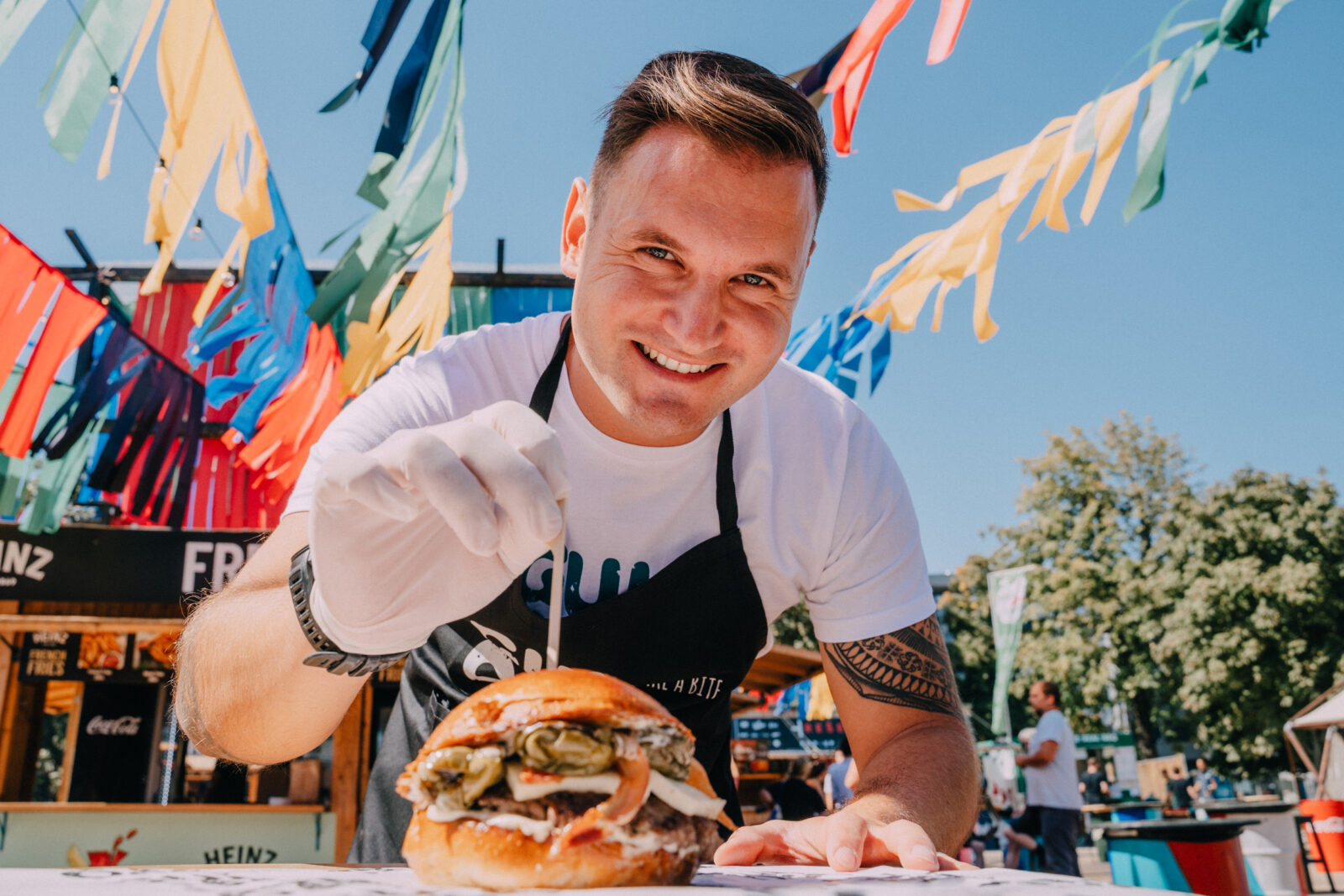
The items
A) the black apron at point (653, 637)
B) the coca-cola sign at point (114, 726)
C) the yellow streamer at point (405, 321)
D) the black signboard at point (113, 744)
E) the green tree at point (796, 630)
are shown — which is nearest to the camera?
the black apron at point (653, 637)

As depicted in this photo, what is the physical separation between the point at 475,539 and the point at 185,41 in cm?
327

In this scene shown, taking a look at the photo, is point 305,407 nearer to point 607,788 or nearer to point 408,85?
point 408,85

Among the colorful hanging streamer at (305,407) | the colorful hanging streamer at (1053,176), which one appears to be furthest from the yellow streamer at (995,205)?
the colorful hanging streamer at (305,407)

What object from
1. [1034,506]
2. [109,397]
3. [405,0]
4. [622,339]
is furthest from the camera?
[1034,506]

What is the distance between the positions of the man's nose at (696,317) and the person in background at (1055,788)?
25.3ft

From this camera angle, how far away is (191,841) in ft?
21.2

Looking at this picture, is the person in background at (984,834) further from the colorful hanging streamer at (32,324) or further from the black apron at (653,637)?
the colorful hanging streamer at (32,324)

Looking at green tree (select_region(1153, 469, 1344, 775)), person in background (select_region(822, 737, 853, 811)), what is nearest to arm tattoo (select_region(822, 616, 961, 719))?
person in background (select_region(822, 737, 853, 811))

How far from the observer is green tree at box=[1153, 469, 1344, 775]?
23.5 m

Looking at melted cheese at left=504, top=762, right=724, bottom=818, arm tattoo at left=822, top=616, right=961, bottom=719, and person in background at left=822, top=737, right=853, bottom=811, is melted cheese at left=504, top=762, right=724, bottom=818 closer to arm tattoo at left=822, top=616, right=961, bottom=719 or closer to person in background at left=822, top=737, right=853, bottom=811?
arm tattoo at left=822, top=616, right=961, bottom=719

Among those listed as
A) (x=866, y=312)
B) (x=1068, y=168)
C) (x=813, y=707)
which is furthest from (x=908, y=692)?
(x=813, y=707)

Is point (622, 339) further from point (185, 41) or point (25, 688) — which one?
point (25, 688)

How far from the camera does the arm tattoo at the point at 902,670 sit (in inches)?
78.8

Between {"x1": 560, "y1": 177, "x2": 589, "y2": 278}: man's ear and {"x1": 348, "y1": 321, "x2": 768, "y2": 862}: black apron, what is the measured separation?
215mm
